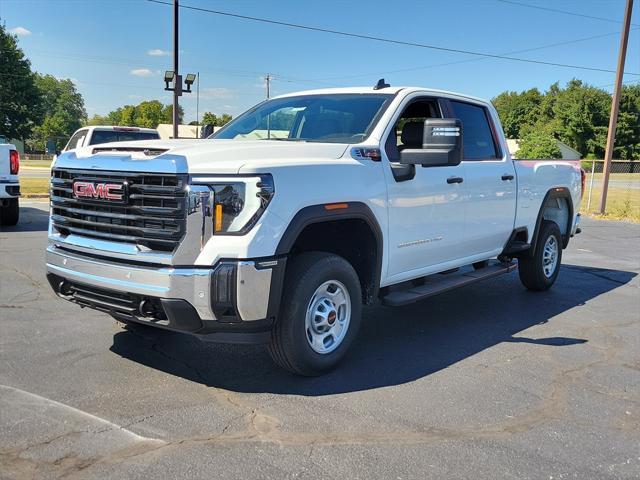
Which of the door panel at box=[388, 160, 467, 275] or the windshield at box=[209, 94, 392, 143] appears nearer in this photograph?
the door panel at box=[388, 160, 467, 275]

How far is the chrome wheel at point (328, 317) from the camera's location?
13.8ft

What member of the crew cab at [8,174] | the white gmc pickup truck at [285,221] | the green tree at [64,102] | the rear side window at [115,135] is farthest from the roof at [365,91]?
the green tree at [64,102]

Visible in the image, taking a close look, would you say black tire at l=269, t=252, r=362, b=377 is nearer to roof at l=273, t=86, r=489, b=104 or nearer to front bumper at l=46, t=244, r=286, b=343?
front bumper at l=46, t=244, r=286, b=343

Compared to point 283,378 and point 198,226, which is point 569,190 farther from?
point 198,226

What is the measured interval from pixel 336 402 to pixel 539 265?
14.0ft

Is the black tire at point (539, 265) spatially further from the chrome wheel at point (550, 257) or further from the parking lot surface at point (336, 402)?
the parking lot surface at point (336, 402)

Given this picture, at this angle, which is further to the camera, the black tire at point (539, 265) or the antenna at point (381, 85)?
the black tire at point (539, 265)

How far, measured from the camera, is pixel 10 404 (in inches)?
146

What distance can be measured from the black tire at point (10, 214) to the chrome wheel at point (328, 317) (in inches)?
364

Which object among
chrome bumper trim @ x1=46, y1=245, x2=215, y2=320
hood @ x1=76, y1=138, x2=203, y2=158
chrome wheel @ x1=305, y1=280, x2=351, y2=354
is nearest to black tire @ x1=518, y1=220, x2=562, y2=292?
chrome wheel @ x1=305, y1=280, x2=351, y2=354

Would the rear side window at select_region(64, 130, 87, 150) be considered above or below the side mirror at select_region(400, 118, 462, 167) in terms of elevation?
above

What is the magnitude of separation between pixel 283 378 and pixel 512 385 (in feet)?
5.44

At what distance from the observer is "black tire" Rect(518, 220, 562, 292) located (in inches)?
283

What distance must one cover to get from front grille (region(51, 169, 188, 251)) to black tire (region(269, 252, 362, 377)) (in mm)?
831
